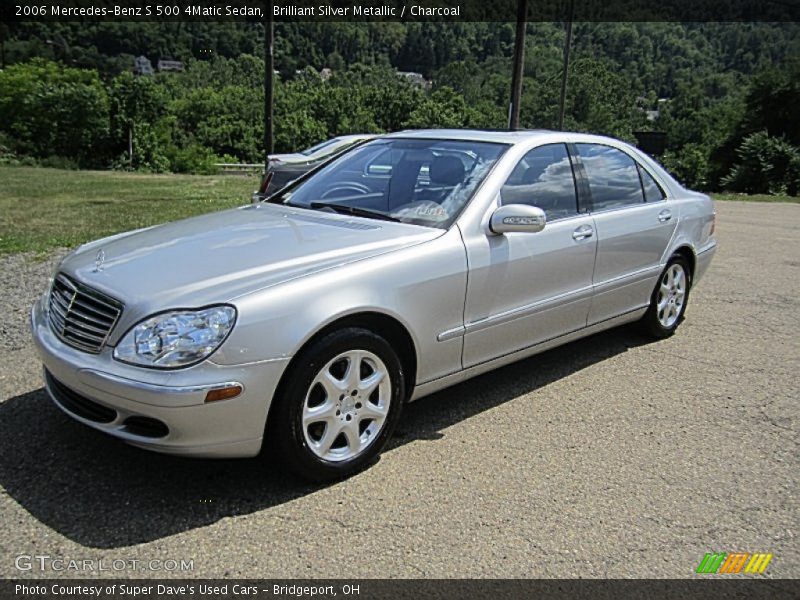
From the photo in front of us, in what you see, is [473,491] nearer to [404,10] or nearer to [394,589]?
[394,589]

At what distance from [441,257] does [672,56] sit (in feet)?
307

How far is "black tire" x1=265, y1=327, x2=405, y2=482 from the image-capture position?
294 centimetres

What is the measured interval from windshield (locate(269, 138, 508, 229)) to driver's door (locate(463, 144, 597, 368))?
223 millimetres

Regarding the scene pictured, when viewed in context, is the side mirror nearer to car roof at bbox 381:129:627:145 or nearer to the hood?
the hood

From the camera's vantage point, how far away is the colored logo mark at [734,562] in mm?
2678

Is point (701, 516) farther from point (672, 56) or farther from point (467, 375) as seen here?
point (672, 56)

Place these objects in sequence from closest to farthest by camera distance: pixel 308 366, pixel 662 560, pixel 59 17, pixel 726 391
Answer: pixel 662 560 < pixel 308 366 < pixel 726 391 < pixel 59 17

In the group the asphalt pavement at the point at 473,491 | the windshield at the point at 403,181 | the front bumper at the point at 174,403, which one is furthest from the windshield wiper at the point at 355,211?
the front bumper at the point at 174,403

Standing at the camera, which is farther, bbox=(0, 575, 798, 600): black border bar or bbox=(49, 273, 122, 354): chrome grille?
bbox=(49, 273, 122, 354): chrome grille

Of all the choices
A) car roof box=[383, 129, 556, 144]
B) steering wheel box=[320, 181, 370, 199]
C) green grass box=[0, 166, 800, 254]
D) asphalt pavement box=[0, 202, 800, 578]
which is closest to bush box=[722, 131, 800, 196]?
green grass box=[0, 166, 800, 254]

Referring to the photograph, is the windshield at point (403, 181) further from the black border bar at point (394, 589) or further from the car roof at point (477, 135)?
the black border bar at point (394, 589)

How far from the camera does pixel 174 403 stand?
2.70 meters

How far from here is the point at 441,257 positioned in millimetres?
3520

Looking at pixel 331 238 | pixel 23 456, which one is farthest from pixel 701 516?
pixel 23 456
